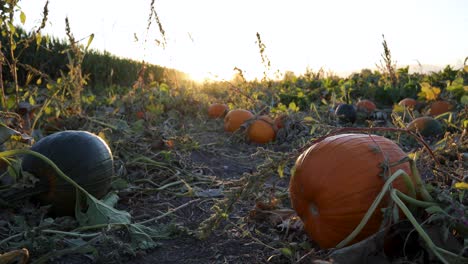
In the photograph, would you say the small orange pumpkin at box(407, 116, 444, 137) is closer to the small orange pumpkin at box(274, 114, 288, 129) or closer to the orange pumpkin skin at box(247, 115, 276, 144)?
the small orange pumpkin at box(274, 114, 288, 129)

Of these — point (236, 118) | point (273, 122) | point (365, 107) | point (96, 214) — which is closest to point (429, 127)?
point (365, 107)

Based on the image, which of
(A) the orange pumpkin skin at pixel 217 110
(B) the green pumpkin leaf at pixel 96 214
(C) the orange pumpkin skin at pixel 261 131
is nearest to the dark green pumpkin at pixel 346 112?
(C) the orange pumpkin skin at pixel 261 131

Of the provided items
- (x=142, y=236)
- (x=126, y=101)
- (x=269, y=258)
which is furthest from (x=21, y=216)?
(x=126, y=101)

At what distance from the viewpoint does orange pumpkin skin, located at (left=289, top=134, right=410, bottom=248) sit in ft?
5.61

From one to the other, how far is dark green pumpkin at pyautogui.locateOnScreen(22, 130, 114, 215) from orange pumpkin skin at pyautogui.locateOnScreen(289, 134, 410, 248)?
121cm

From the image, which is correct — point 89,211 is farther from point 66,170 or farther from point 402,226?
point 402,226

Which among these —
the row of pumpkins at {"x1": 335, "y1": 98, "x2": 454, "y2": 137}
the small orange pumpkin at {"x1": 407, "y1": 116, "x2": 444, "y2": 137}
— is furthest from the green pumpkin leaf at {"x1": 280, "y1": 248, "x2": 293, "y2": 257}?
the small orange pumpkin at {"x1": 407, "y1": 116, "x2": 444, "y2": 137}

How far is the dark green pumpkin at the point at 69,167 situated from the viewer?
7.70ft

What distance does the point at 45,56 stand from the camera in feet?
34.4

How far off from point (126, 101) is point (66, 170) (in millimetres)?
3703

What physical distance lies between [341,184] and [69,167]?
59.1 inches

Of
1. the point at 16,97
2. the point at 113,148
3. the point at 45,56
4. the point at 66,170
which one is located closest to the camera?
the point at 66,170

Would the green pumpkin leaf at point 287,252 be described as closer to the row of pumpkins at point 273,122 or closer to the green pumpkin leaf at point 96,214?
the green pumpkin leaf at point 96,214

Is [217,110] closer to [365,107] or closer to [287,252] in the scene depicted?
[365,107]
